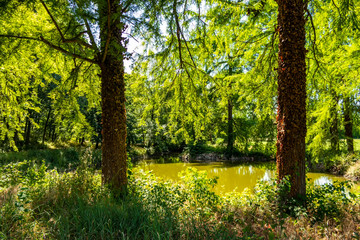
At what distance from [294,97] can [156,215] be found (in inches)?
104

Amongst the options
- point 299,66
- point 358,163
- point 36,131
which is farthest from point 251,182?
point 36,131

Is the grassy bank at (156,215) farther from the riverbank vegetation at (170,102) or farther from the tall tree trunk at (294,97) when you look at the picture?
the tall tree trunk at (294,97)

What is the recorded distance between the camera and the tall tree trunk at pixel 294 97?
318 centimetres

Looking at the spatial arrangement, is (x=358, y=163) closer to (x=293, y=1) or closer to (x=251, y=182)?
(x=251, y=182)

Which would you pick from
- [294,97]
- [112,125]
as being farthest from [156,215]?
[294,97]

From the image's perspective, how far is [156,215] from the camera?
7.29 ft

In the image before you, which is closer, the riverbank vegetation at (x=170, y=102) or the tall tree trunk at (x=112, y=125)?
the riverbank vegetation at (x=170, y=102)

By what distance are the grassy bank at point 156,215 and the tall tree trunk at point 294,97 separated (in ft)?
1.16

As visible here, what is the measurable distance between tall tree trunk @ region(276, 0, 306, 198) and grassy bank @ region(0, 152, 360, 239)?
0.35m

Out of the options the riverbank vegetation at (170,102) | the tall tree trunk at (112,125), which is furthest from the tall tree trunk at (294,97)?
the tall tree trunk at (112,125)

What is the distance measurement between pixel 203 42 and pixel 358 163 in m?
10.1

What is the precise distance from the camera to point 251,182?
9.39 meters

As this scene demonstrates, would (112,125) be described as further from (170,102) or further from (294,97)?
(294,97)

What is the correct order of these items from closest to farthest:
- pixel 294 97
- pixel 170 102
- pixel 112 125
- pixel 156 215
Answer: pixel 156 215
pixel 294 97
pixel 112 125
pixel 170 102
